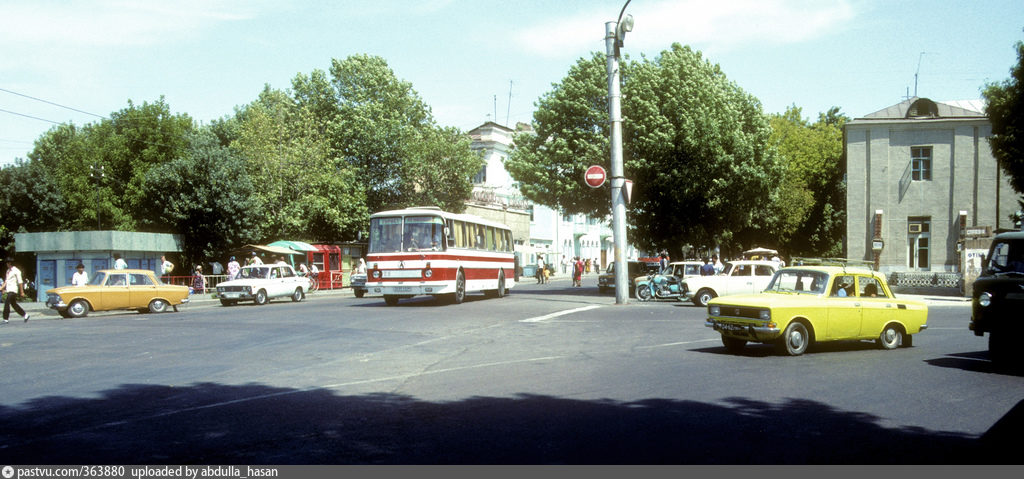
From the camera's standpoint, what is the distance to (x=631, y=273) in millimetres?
36812

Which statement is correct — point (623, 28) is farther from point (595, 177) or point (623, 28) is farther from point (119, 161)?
point (119, 161)

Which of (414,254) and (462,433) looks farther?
(414,254)

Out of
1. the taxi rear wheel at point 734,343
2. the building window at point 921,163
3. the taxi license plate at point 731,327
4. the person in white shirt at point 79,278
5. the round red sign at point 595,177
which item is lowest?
the taxi rear wheel at point 734,343

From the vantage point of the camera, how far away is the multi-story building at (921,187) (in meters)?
39.1

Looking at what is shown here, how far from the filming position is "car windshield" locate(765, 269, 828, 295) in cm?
1238

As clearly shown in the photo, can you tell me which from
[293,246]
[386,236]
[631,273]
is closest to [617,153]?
[386,236]

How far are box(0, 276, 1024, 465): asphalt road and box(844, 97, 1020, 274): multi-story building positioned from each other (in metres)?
26.9

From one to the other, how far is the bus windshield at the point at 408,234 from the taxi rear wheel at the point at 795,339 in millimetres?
13136

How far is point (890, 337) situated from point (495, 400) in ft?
25.8

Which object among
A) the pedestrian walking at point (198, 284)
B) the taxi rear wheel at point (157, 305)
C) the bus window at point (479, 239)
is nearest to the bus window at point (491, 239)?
the bus window at point (479, 239)

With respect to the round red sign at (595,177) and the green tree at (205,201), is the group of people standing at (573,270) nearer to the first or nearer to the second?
the green tree at (205,201)

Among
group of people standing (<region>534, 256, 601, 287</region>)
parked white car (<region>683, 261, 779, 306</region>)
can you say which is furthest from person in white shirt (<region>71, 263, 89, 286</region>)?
group of people standing (<region>534, 256, 601, 287</region>)

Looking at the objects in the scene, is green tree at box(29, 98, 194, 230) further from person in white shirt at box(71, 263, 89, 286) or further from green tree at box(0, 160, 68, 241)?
person in white shirt at box(71, 263, 89, 286)

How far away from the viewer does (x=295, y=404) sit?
26.5 feet
